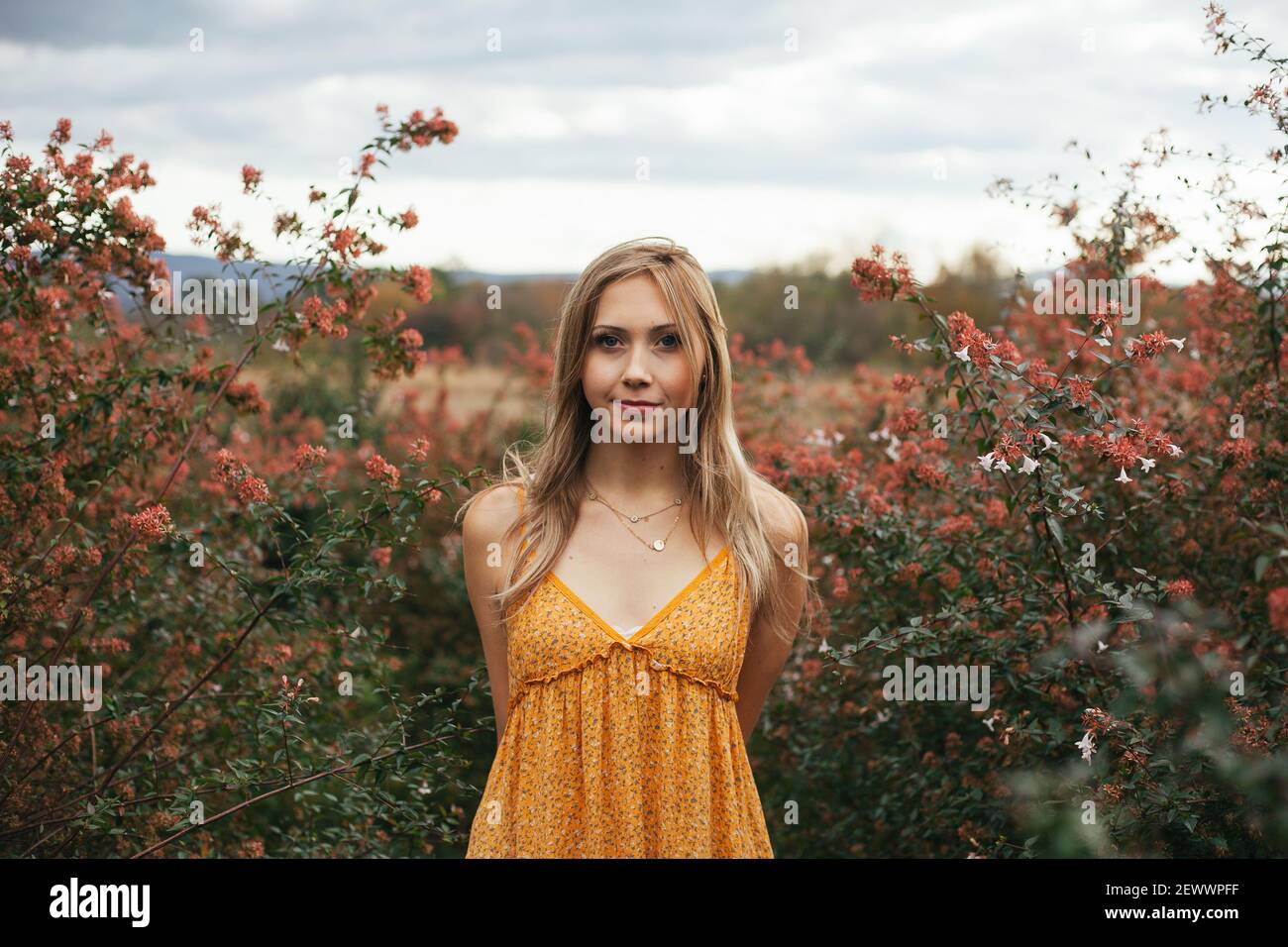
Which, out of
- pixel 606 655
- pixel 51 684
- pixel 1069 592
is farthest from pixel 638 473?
pixel 51 684

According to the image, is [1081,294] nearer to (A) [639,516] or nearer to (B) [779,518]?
(B) [779,518]

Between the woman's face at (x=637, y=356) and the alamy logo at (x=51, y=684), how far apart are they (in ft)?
4.99

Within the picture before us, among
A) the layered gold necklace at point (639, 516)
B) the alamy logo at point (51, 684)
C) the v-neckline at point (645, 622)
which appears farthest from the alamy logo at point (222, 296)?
the v-neckline at point (645, 622)

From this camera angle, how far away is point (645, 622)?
2141 millimetres

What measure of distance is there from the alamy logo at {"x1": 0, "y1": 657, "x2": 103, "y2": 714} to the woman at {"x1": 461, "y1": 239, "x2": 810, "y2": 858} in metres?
1.14

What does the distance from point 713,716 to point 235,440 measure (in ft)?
12.7

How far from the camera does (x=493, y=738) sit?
12.9ft

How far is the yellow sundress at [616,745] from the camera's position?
2.08 m

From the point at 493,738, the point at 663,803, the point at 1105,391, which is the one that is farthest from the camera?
the point at 493,738

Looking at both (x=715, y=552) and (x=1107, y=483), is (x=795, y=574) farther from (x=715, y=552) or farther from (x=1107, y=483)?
(x=1107, y=483)

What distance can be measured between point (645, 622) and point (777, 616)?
38 centimetres

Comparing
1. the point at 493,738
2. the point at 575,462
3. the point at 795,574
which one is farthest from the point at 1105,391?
the point at 493,738

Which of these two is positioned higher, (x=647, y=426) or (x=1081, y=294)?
(x=1081, y=294)

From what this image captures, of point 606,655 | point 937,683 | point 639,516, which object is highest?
point 639,516
